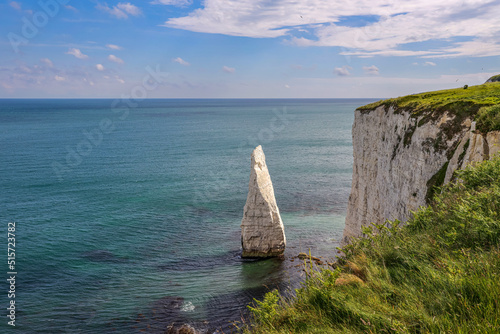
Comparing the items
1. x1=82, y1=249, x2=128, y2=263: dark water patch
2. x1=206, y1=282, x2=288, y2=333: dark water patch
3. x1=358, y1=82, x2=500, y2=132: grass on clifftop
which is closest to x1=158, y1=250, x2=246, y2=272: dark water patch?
x1=82, y1=249, x2=128, y2=263: dark water patch

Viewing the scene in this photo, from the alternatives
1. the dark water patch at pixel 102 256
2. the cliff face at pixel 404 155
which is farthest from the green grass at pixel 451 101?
the dark water patch at pixel 102 256

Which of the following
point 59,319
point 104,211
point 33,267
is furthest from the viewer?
Result: point 104,211

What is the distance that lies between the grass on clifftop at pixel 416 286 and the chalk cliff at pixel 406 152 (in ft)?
23.7

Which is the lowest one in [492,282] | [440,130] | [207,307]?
[207,307]

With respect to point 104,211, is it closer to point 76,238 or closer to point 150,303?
point 76,238

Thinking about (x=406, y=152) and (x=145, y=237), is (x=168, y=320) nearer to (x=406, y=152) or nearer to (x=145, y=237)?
(x=145, y=237)

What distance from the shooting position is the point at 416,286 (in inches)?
242

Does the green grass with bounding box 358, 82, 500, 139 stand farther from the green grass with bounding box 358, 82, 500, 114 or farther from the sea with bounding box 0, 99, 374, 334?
the sea with bounding box 0, 99, 374, 334

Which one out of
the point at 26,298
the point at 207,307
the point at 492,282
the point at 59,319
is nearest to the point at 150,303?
the point at 207,307

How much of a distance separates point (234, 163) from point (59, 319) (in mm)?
48825

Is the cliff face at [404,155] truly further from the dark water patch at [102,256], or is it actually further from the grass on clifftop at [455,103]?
the dark water patch at [102,256]

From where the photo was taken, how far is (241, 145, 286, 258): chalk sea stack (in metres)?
30.3

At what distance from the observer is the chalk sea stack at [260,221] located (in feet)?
99.3

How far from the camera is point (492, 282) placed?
523 centimetres
